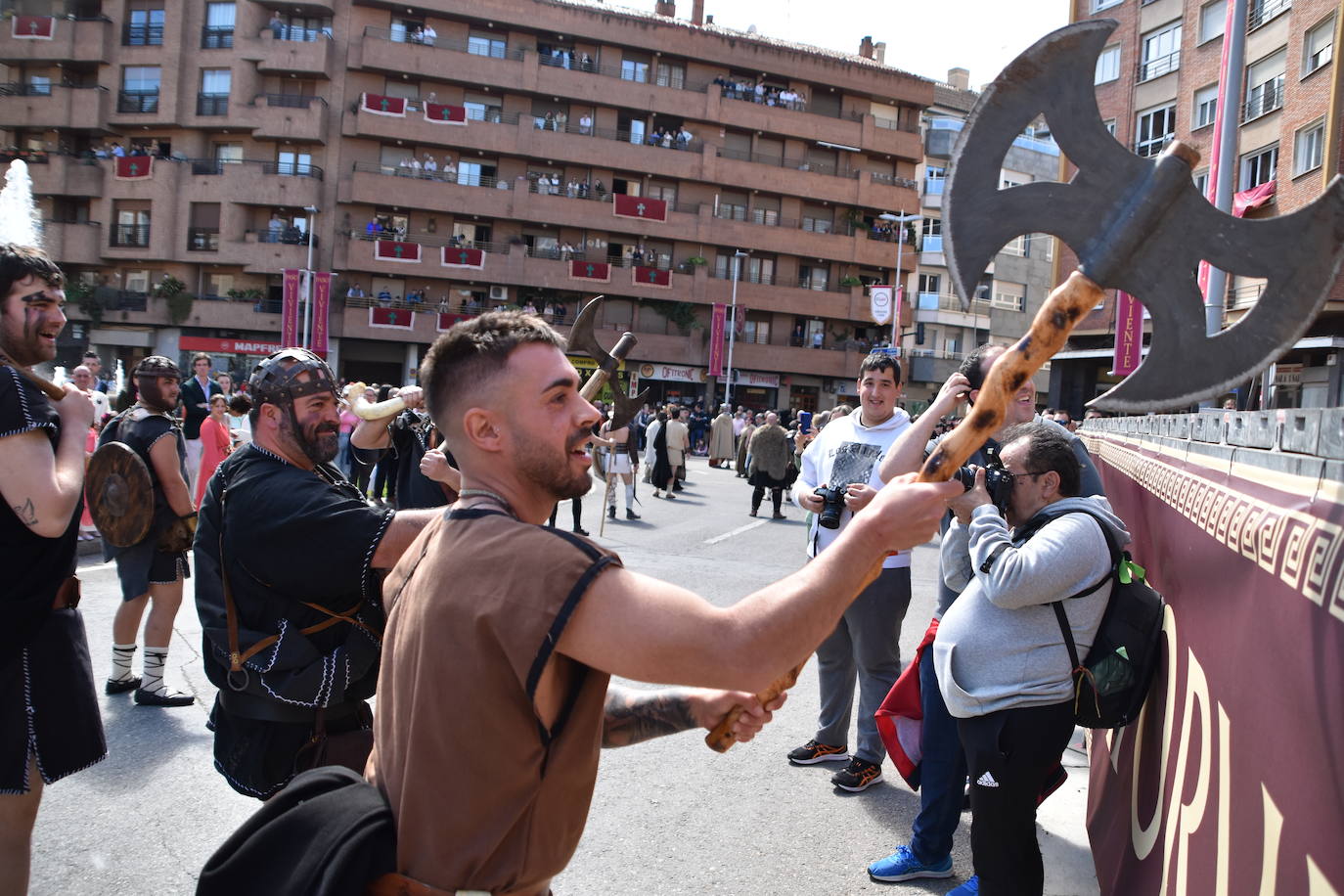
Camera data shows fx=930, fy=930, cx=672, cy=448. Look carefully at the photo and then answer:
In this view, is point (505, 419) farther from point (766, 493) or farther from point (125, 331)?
point (125, 331)

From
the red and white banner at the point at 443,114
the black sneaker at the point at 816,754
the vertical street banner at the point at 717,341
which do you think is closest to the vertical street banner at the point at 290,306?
the red and white banner at the point at 443,114

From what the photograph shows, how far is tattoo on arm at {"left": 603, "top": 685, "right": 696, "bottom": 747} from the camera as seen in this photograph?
2.13 meters

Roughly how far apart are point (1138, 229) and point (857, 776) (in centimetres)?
339

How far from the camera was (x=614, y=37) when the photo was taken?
4319 cm

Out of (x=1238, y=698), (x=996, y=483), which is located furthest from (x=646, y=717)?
(x=996, y=483)

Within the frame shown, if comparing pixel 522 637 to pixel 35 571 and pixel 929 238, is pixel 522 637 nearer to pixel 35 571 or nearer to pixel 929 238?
pixel 35 571

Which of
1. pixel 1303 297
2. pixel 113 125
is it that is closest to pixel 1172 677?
pixel 1303 297

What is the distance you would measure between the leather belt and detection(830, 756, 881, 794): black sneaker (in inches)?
134

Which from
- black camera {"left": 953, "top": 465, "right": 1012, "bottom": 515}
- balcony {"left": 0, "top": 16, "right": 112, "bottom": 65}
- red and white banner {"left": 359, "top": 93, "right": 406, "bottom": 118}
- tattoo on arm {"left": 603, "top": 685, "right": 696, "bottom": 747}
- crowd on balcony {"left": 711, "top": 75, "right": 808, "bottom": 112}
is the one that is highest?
crowd on balcony {"left": 711, "top": 75, "right": 808, "bottom": 112}

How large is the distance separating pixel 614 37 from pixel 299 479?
4477 cm

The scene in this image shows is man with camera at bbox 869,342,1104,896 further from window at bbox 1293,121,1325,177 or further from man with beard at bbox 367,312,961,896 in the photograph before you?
window at bbox 1293,121,1325,177

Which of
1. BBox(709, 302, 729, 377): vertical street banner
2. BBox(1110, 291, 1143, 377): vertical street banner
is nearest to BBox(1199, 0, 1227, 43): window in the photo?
BBox(1110, 291, 1143, 377): vertical street banner

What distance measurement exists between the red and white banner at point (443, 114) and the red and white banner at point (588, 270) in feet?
25.9

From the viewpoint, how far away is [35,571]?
268cm
